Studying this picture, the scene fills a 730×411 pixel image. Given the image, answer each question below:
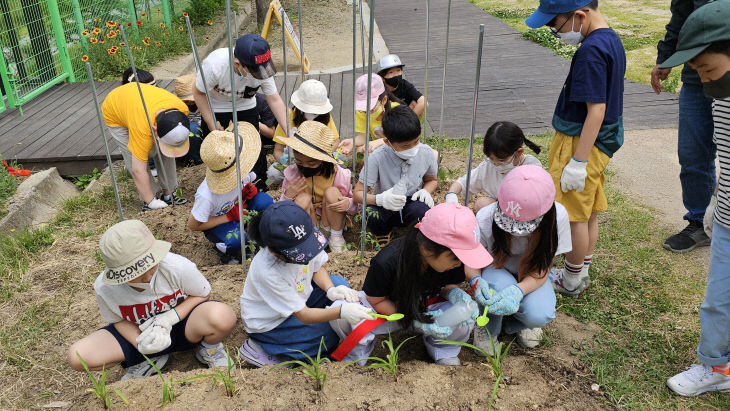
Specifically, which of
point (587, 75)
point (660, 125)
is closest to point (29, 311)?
point (587, 75)

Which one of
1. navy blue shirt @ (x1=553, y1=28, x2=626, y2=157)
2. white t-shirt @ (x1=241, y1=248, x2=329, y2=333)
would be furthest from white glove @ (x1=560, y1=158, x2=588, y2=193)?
white t-shirt @ (x1=241, y1=248, x2=329, y2=333)

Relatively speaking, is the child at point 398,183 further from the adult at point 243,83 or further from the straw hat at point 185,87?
the straw hat at point 185,87

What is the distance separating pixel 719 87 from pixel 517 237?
978mm

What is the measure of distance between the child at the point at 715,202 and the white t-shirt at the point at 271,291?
5.25ft

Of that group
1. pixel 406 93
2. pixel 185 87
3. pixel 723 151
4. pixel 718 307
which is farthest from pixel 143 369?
pixel 185 87

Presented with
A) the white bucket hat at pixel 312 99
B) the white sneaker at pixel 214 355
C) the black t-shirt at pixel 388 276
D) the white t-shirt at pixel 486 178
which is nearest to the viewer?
the black t-shirt at pixel 388 276

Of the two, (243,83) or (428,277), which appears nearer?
(428,277)

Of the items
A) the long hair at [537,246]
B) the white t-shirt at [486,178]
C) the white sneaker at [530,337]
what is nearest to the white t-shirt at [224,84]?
the white t-shirt at [486,178]

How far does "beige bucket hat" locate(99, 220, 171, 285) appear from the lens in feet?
6.93

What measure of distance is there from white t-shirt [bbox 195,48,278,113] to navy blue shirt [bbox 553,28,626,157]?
7.57 feet

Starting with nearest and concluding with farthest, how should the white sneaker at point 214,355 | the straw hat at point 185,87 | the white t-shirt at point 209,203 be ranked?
the white sneaker at point 214,355 → the white t-shirt at point 209,203 → the straw hat at point 185,87

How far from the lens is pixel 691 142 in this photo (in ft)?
10.2

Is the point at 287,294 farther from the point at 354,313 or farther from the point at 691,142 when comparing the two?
the point at 691,142

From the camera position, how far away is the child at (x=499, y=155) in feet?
8.87
